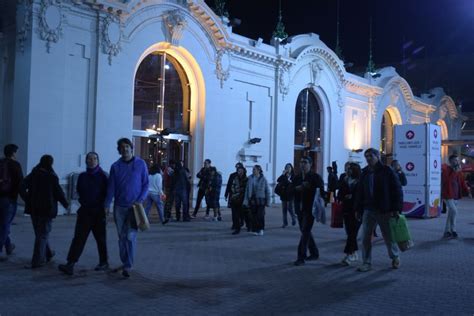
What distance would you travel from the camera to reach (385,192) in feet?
25.6

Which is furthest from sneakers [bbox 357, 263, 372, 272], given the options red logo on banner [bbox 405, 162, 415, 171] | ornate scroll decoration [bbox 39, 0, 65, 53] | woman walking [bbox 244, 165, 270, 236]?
ornate scroll decoration [bbox 39, 0, 65, 53]

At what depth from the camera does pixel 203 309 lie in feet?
18.5

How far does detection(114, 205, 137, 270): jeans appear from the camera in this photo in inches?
279

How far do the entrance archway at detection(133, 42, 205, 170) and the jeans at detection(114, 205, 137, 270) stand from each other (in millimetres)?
10823

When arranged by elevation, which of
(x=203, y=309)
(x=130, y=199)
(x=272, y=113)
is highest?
(x=272, y=113)

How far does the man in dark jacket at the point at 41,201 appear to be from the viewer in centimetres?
756

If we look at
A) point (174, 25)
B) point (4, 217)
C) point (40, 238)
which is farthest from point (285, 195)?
point (174, 25)

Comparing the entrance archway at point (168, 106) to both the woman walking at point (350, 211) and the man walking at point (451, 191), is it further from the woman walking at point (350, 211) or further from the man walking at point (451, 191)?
the woman walking at point (350, 211)

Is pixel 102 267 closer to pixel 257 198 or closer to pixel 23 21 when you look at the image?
pixel 257 198

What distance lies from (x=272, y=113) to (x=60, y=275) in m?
16.4

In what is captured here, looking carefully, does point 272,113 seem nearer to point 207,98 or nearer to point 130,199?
point 207,98

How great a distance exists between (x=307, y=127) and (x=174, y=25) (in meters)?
9.91

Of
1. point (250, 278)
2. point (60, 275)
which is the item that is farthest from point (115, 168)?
point (250, 278)

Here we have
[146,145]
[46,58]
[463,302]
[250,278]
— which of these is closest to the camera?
[463,302]
